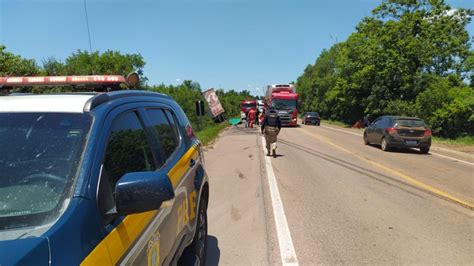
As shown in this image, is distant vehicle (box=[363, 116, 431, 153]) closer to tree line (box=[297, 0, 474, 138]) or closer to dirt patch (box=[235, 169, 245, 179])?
dirt patch (box=[235, 169, 245, 179])

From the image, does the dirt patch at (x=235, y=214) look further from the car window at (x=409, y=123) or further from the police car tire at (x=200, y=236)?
the car window at (x=409, y=123)

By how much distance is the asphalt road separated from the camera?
5.54 m

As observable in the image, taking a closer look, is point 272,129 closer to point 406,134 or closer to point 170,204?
point 406,134

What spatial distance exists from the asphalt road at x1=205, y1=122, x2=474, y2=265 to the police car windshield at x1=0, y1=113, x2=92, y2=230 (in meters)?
3.22

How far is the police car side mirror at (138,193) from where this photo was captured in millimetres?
2184

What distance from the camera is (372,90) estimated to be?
47188 millimetres

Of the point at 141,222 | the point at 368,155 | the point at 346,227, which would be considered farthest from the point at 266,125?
the point at 141,222

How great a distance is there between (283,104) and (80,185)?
1632 inches

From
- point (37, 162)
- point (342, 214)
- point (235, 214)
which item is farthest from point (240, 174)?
point (37, 162)

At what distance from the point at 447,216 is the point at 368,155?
1027cm

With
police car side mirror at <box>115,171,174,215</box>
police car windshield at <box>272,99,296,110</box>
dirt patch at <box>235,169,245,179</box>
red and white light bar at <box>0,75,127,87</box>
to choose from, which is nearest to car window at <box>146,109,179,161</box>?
red and white light bar at <box>0,75,127,87</box>

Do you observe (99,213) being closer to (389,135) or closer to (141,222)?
(141,222)

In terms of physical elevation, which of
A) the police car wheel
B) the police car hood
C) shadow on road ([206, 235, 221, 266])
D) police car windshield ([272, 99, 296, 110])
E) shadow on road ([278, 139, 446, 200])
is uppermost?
the police car hood

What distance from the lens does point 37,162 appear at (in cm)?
229
